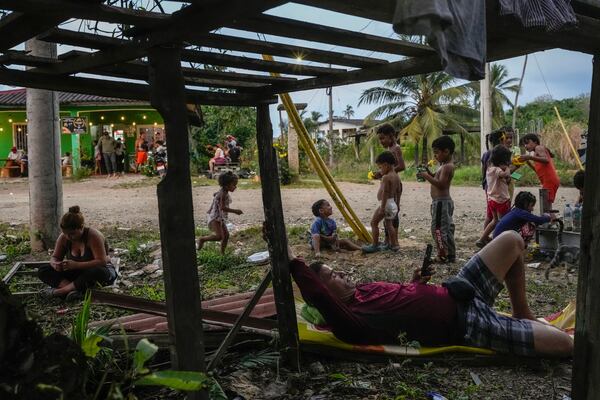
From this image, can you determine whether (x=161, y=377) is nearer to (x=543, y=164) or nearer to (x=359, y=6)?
(x=359, y=6)

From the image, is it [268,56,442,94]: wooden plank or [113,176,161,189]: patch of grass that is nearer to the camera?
[268,56,442,94]: wooden plank

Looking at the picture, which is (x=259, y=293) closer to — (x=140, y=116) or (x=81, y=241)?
(x=81, y=241)

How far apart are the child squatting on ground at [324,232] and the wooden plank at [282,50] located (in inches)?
158

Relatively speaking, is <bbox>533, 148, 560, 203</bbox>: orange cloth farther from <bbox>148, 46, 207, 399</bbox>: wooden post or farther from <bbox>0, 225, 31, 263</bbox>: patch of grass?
<bbox>0, 225, 31, 263</bbox>: patch of grass

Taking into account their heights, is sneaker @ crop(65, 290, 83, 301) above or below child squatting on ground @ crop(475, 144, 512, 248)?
below

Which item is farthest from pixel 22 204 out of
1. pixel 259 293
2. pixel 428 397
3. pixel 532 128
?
pixel 532 128

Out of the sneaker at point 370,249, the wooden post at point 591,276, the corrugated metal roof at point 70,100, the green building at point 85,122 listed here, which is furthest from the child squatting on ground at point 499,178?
the green building at point 85,122

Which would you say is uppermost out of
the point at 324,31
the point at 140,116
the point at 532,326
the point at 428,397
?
the point at 140,116

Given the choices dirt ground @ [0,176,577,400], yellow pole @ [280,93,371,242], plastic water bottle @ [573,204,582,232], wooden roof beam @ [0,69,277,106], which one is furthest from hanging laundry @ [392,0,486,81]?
yellow pole @ [280,93,371,242]

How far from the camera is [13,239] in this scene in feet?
27.1

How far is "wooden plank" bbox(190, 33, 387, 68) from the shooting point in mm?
2562

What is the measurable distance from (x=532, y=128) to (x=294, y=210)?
17308 millimetres

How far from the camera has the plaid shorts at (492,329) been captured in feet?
11.6

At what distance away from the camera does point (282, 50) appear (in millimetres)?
2889
